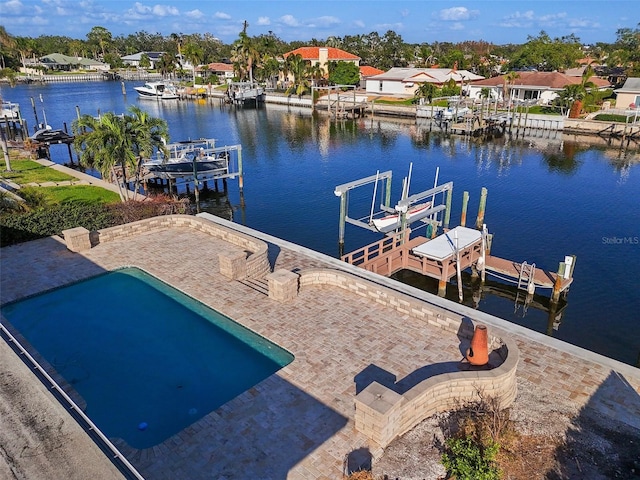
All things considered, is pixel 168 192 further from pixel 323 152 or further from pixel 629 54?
pixel 629 54

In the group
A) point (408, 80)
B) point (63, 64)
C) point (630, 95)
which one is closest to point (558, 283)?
point (630, 95)

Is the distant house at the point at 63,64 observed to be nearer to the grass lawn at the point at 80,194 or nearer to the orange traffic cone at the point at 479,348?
the grass lawn at the point at 80,194

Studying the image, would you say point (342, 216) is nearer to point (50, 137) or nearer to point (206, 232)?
point (206, 232)

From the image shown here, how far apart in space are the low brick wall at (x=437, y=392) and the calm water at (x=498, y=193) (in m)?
7.57

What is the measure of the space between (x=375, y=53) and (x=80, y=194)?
104394mm

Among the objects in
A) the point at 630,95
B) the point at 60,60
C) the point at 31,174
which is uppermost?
the point at 60,60

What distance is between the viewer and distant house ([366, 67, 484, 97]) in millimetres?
75938

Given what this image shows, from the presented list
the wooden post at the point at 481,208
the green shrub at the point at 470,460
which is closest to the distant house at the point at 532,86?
the wooden post at the point at 481,208

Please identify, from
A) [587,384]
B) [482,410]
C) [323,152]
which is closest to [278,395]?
[482,410]

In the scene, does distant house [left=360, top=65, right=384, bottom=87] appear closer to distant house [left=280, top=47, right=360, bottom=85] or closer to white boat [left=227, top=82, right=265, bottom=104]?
distant house [left=280, top=47, right=360, bottom=85]

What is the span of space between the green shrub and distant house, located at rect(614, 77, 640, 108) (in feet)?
208

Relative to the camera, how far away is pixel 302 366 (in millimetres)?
12023

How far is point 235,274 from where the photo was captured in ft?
54.2

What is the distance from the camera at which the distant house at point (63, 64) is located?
13375 centimetres
